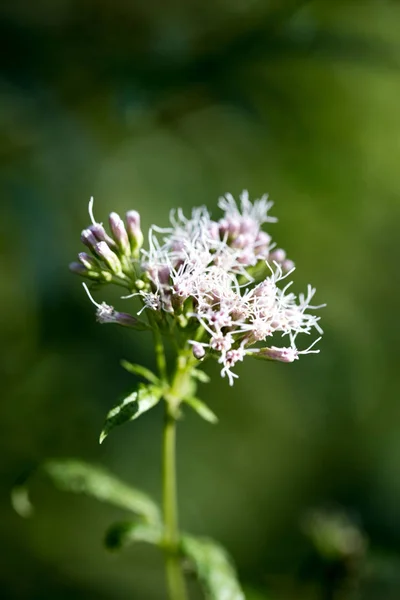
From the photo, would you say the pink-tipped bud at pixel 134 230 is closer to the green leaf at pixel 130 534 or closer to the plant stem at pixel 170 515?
the plant stem at pixel 170 515

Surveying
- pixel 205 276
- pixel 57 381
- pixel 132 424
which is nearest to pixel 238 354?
pixel 205 276

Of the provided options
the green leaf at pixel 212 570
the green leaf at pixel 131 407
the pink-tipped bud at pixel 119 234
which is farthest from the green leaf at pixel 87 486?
the pink-tipped bud at pixel 119 234

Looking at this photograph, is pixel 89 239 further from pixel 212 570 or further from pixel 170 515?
pixel 212 570

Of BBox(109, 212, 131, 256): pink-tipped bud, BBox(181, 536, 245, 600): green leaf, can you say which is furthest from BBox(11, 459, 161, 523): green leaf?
BBox(109, 212, 131, 256): pink-tipped bud

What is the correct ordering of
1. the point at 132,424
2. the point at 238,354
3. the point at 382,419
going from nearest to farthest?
the point at 238,354 → the point at 132,424 → the point at 382,419

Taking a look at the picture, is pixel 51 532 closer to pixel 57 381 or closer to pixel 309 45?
pixel 57 381

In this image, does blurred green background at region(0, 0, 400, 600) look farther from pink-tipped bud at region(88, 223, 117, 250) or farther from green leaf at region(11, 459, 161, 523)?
pink-tipped bud at region(88, 223, 117, 250)
